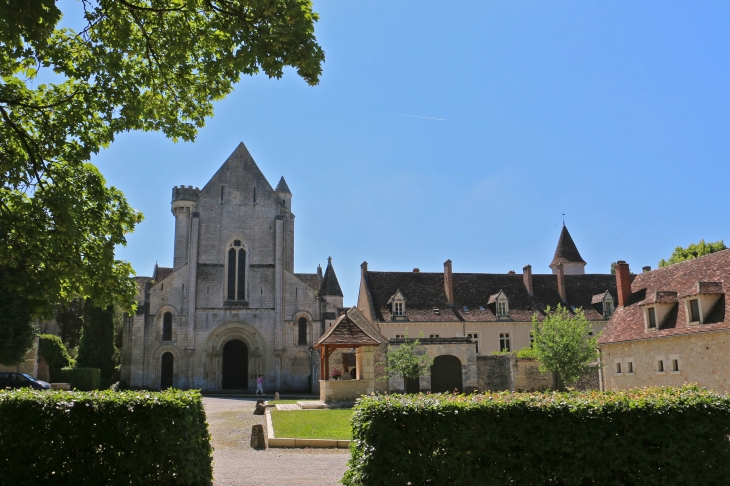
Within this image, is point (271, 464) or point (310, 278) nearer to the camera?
point (271, 464)

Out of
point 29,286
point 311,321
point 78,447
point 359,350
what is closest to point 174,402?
point 78,447

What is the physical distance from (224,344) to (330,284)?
7589 mm

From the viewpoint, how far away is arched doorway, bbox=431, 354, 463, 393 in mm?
29984

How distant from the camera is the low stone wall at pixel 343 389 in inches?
976

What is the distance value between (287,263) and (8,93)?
31.4m

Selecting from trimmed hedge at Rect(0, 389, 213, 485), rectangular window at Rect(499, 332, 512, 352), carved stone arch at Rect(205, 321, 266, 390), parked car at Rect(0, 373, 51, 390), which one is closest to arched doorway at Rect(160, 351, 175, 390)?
carved stone arch at Rect(205, 321, 266, 390)

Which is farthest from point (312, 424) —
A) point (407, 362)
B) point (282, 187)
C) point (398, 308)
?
point (282, 187)

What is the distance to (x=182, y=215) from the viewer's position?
4050 centimetres

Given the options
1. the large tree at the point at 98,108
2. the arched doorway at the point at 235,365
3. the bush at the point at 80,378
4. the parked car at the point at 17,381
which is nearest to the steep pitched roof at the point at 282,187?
the arched doorway at the point at 235,365

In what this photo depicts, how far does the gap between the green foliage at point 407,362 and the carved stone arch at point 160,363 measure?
1474 cm

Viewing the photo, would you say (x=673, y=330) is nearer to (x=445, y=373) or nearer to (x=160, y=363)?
(x=445, y=373)

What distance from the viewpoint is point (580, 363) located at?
2791 cm

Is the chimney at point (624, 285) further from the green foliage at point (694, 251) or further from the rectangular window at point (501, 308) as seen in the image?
the green foliage at point (694, 251)

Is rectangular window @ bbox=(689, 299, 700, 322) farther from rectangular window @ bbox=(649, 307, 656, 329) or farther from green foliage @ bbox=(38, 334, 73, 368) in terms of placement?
green foliage @ bbox=(38, 334, 73, 368)
